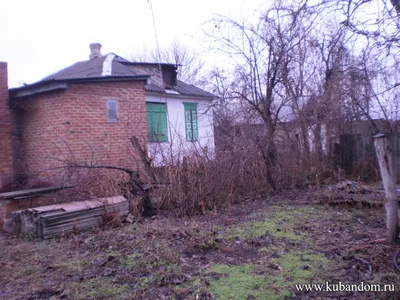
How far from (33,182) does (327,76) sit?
1088 centimetres

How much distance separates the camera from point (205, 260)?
456 centimetres

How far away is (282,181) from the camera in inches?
394

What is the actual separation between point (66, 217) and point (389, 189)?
5297 millimetres

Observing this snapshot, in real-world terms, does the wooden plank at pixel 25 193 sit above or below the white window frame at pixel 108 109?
below

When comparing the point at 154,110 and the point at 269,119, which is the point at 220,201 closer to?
the point at 269,119

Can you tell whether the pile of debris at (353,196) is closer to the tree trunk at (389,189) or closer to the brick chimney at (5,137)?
the tree trunk at (389,189)

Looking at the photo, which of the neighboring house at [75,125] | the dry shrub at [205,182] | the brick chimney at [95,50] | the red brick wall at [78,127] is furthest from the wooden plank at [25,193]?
the brick chimney at [95,50]

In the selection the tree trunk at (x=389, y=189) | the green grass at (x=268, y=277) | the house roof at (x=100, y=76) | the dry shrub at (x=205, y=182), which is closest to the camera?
the green grass at (x=268, y=277)

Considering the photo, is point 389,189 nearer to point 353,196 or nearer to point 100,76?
point 353,196

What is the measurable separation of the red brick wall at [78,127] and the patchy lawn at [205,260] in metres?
3.28

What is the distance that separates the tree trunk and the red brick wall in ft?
18.4

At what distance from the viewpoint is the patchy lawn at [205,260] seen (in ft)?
12.2

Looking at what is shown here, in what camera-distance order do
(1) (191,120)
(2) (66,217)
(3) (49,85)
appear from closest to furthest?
1. (2) (66,217)
2. (3) (49,85)
3. (1) (191,120)

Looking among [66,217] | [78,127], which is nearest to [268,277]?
[66,217]
